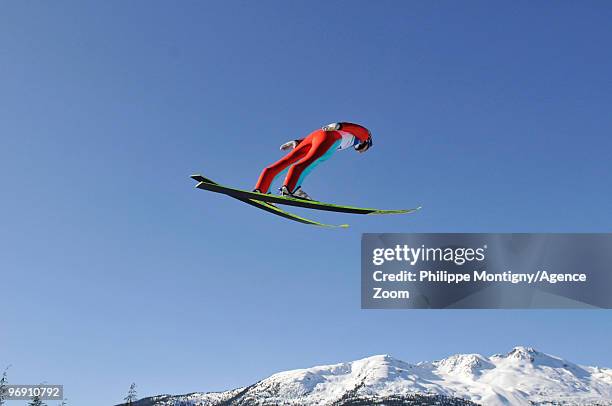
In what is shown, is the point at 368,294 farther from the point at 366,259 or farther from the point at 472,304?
the point at 472,304

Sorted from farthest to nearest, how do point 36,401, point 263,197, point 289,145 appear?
point 36,401
point 289,145
point 263,197

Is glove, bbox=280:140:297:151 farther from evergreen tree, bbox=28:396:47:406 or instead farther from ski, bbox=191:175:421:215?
evergreen tree, bbox=28:396:47:406

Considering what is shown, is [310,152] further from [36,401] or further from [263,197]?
[36,401]

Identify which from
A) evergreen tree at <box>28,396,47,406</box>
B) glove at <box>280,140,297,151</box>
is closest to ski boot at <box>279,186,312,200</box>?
glove at <box>280,140,297,151</box>

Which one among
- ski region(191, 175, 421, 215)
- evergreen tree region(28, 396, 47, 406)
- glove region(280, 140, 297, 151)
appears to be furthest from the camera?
evergreen tree region(28, 396, 47, 406)

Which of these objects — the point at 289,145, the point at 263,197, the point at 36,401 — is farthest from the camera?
the point at 36,401

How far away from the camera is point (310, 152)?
72.3ft

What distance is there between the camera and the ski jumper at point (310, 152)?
2202 cm

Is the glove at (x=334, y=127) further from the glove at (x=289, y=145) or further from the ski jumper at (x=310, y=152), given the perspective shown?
the glove at (x=289, y=145)

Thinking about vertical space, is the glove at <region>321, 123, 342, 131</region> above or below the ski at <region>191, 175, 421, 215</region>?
above

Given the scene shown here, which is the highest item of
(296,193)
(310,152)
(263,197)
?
(310,152)

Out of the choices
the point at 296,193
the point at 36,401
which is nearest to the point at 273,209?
the point at 296,193

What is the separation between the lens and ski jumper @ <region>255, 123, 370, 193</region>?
22016 mm

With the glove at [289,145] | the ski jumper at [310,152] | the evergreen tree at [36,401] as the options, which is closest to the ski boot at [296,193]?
the ski jumper at [310,152]
